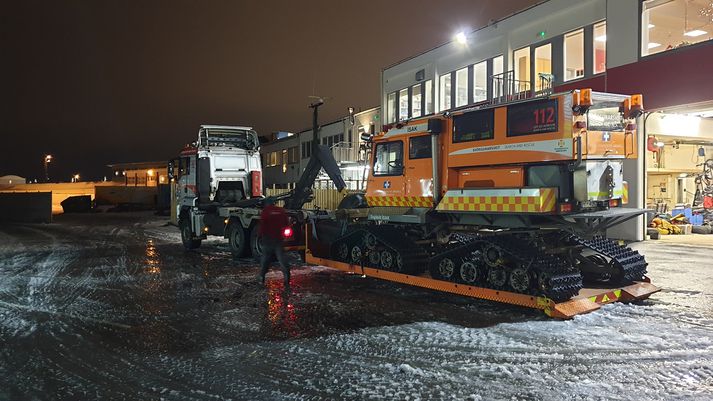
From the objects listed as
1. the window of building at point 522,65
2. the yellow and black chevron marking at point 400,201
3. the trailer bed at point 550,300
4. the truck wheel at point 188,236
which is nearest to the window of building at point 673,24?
the window of building at point 522,65

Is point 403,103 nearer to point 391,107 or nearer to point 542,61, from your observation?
point 391,107

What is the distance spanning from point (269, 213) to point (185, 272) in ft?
10.4

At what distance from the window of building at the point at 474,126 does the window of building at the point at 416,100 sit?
18.7 meters

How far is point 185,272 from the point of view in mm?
11672

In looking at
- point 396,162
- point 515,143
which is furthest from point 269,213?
point 515,143

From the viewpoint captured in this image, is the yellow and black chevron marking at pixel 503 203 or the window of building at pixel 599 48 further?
the window of building at pixel 599 48

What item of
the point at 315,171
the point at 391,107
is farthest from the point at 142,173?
the point at 315,171

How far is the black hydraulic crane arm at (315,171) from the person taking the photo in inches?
496

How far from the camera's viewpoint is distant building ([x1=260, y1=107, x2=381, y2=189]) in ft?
92.1

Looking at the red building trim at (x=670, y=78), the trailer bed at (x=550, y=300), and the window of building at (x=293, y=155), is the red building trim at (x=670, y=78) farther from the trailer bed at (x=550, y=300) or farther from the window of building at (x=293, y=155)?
the window of building at (x=293, y=155)

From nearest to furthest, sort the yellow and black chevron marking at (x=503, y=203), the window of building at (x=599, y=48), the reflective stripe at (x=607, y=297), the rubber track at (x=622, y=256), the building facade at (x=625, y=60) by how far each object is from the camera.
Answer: the yellow and black chevron marking at (x=503, y=203) → the reflective stripe at (x=607, y=297) → the rubber track at (x=622, y=256) → the building facade at (x=625, y=60) → the window of building at (x=599, y=48)

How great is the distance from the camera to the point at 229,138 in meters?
15.8

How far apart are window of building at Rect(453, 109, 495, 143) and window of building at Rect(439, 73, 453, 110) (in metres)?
17.0

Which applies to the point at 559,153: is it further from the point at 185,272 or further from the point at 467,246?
the point at 185,272
